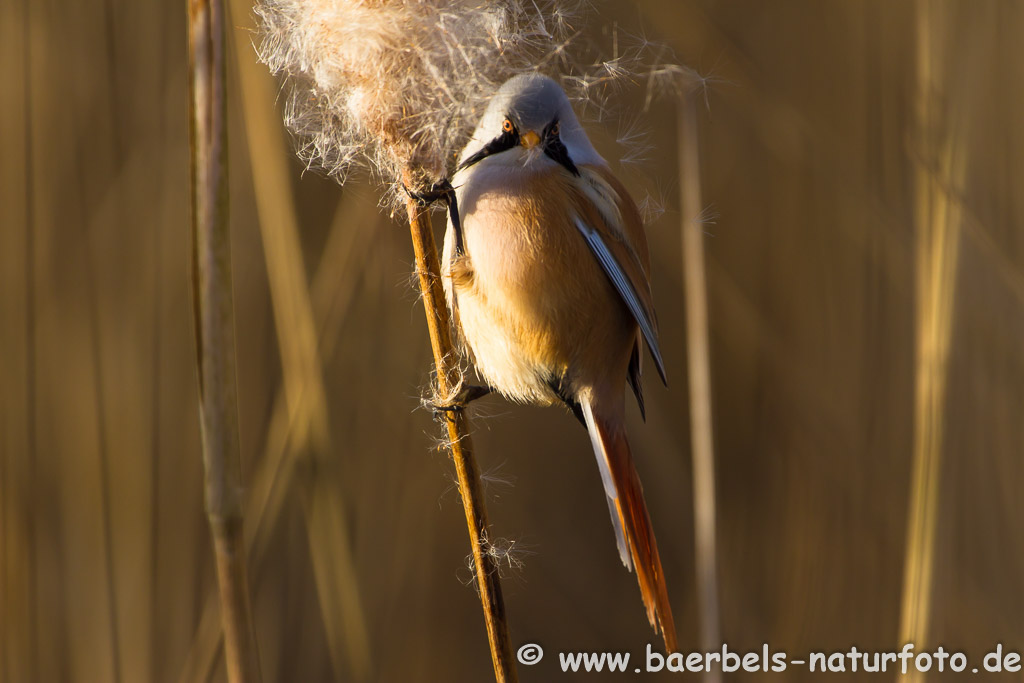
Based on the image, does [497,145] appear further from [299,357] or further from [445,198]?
[299,357]

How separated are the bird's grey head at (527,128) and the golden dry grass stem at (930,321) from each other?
2.19ft

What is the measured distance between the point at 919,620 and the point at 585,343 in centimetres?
73

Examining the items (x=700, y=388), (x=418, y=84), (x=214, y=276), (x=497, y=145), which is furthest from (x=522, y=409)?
(x=214, y=276)

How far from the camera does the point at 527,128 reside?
49.4 inches

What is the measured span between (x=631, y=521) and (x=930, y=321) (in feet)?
2.21

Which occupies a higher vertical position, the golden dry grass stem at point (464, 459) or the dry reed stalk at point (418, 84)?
the dry reed stalk at point (418, 84)

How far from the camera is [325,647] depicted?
1.96m

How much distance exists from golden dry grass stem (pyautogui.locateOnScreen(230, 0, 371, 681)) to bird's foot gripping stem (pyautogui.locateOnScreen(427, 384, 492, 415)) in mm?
412

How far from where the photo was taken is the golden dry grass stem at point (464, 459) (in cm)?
109

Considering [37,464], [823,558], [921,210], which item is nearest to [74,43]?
[37,464]

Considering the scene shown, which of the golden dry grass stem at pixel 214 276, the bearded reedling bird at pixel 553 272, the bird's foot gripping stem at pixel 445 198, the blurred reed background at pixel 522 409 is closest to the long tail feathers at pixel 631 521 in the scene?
the bearded reedling bird at pixel 553 272

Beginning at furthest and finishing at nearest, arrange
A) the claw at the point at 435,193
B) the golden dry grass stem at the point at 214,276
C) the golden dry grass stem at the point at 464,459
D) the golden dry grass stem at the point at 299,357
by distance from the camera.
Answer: the golden dry grass stem at the point at 299,357 < the claw at the point at 435,193 < the golden dry grass stem at the point at 464,459 < the golden dry grass stem at the point at 214,276

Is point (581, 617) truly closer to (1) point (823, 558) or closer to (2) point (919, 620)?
(1) point (823, 558)

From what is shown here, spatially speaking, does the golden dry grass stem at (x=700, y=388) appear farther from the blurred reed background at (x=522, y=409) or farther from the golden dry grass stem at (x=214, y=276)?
the golden dry grass stem at (x=214, y=276)
